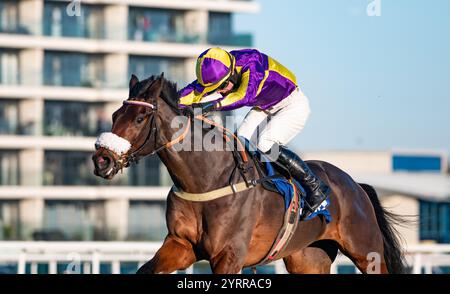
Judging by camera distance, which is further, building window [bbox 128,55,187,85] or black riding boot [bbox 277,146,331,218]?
building window [bbox 128,55,187,85]

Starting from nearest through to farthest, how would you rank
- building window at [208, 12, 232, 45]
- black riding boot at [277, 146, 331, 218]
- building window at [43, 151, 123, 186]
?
black riding boot at [277, 146, 331, 218] → building window at [43, 151, 123, 186] → building window at [208, 12, 232, 45]

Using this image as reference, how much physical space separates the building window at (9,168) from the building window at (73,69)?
7.93 feet

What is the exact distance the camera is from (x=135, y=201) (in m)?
29.9

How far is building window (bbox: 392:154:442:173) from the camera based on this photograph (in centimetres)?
4194

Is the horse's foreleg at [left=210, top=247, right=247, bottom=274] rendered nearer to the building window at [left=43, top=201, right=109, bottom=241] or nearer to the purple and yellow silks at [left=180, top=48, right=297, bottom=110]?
the purple and yellow silks at [left=180, top=48, right=297, bottom=110]

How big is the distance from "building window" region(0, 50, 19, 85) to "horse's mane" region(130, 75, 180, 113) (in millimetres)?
24127

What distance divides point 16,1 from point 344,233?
2448cm

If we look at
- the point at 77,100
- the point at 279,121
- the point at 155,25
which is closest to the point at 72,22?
the point at 77,100

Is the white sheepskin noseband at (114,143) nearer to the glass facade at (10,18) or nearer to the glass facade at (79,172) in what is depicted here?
the glass facade at (79,172)

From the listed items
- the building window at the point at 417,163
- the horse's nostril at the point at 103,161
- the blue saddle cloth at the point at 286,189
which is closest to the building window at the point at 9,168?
the building window at the point at 417,163

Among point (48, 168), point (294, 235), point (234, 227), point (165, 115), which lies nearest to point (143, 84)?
point (165, 115)

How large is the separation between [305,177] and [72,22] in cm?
2460

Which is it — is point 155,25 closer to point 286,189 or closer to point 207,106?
point 286,189

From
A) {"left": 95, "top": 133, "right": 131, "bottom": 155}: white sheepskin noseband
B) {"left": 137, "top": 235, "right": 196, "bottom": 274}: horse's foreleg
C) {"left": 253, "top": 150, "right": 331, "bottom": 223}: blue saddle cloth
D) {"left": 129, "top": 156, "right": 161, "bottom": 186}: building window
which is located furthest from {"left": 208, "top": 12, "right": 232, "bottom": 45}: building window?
{"left": 95, "top": 133, "right": 131, "bottom": 155}: white sheepskin noseband
